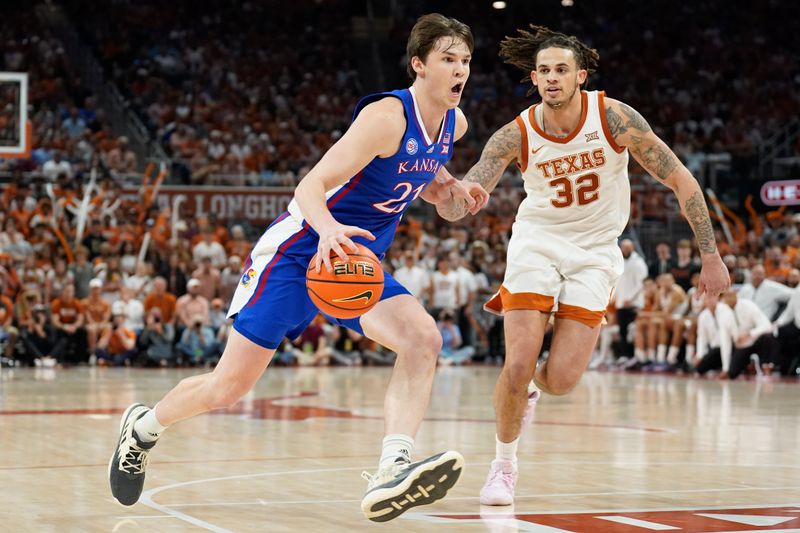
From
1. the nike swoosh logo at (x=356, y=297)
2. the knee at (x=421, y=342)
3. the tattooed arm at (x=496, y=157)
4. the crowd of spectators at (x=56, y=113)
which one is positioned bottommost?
the knee at (x=421, y=342)

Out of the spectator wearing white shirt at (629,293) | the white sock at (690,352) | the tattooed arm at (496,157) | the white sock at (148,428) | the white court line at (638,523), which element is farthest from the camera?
the spectator wearing white shirt at (629,293)

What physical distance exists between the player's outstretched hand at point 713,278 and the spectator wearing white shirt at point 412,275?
1289 centimetres

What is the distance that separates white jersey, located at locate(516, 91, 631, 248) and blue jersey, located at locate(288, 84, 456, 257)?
3.26ft

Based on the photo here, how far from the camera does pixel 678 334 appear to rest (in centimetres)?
1742

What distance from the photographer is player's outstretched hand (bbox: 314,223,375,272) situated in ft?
Result: 14.7

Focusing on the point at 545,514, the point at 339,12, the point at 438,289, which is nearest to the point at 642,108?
the point at 339,12

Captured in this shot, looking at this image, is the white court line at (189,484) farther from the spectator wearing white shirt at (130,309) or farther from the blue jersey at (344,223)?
the spectator wearing white shirt at (130,309)

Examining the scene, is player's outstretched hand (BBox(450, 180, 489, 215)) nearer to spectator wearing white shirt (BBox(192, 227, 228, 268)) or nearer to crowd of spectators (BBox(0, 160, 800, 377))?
crowd of spectators (BBox(0, 160, 800, 377))

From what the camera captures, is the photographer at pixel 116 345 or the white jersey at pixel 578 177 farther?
the photographer at pixel 116 345

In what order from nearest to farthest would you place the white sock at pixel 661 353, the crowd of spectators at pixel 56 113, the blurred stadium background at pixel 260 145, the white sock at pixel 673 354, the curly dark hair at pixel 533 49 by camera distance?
the curly dark hair at pixel 533 49, the white sock at pixel 673 354, the white sock at pixel 661 353, the blurred stadium background at pixel 260 145, the crowd of spectators at pixel 56 113

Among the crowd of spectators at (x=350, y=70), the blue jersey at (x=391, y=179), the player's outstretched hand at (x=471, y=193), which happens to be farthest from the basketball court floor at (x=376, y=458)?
the crowd of spectators at (x=350, y=70)

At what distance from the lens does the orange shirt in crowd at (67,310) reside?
701 inches

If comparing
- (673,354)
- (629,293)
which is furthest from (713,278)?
(629,293)

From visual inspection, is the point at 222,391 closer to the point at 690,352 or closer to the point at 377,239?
the point at 377,239
